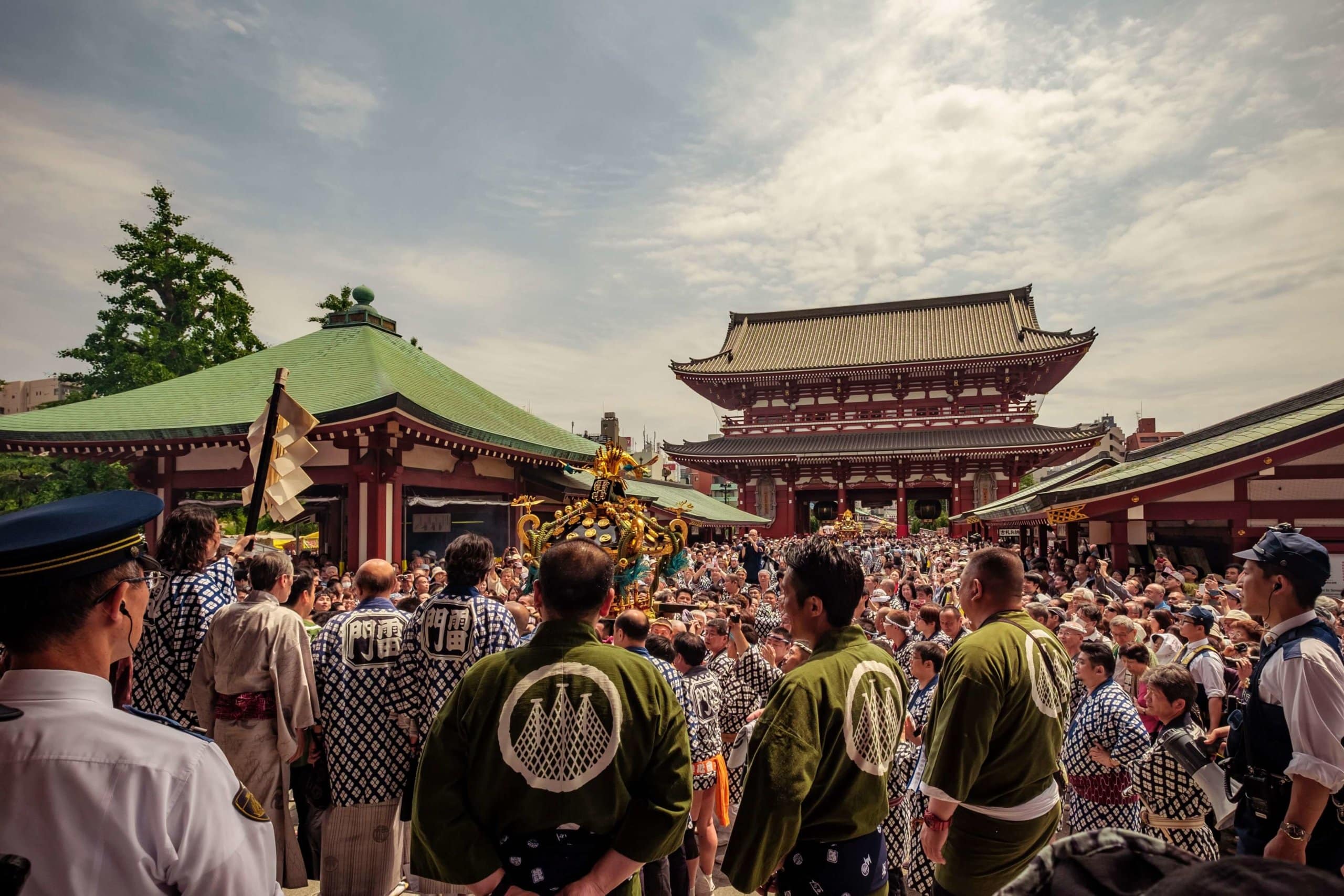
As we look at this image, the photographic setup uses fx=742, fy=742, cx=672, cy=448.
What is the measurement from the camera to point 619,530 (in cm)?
688

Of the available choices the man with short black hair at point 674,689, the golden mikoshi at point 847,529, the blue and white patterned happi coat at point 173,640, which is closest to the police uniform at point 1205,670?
the man with short black hair at point 674,689

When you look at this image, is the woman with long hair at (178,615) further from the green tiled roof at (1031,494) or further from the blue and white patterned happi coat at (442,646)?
the green tiled roof at (1031,494)

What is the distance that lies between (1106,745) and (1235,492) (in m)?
10.4

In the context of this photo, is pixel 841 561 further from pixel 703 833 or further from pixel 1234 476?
pixel 1234 476

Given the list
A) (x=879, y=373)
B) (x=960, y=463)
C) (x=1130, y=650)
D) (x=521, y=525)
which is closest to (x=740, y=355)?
(x=879, y=373)

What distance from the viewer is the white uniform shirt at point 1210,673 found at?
491 centimetres

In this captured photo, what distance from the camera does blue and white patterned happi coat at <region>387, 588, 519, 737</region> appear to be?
3803 mm

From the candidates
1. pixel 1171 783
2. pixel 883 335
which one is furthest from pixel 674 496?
pixel 1171 783

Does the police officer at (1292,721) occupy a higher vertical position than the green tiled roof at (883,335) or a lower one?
lower

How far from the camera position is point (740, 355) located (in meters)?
36.3

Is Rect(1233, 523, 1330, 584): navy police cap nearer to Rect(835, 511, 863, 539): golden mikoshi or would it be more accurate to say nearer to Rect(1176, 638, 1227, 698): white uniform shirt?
Rect(1176, 638, 1227, 698): white uniform shirt

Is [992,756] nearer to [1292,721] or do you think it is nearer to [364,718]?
[1292,721]

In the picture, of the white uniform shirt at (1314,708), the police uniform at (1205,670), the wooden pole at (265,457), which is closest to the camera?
the white uniform shirt at (1314,708)

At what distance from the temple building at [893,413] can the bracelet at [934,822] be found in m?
27.7
